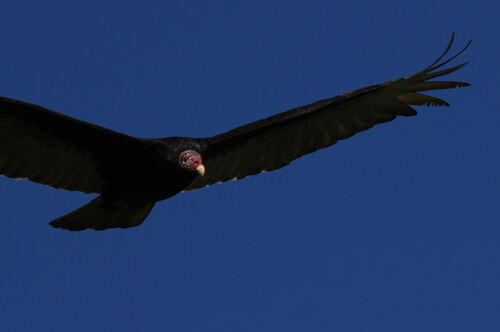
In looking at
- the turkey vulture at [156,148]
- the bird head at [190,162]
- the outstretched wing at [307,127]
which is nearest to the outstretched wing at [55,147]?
the turkey vulture at [156,148]

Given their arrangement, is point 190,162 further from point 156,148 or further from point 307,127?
point 307,127

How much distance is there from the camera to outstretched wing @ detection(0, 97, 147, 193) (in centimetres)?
701

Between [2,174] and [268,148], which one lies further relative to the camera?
[268,148]

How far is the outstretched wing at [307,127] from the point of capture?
8.00 m

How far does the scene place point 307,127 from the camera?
27.4ft

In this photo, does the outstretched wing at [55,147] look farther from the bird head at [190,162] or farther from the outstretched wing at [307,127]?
the outstretched wing at [307,127]

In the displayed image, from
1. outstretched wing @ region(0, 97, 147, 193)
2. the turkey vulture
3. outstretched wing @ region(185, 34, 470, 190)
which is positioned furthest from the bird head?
outstretched wing @ region(185, 34, 470, 190)

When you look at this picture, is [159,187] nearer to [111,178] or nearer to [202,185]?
[111,178]

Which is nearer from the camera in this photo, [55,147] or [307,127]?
[55,147]

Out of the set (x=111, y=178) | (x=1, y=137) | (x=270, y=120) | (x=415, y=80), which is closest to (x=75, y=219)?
(x=111, y=178)

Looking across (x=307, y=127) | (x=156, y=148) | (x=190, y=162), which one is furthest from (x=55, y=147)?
(x=307, y=127)

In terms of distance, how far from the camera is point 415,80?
796 centimetres

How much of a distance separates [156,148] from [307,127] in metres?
1.80

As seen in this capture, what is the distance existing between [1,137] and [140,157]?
118cm
